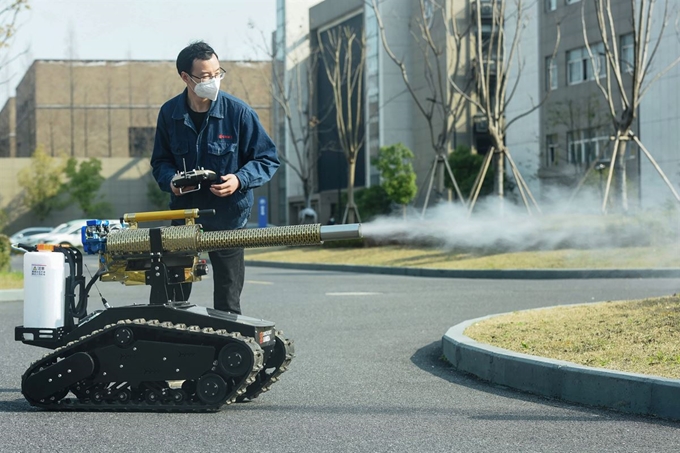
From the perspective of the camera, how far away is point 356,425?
525cm

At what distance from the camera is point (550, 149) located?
49.3 metres

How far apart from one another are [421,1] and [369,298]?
16.6m

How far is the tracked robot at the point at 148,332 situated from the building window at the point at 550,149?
44.5 metres

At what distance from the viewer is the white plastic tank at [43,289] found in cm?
560

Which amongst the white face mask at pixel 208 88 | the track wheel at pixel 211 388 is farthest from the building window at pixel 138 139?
the track wheel at pixel 211 388

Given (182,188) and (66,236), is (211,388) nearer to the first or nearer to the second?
(182,188)

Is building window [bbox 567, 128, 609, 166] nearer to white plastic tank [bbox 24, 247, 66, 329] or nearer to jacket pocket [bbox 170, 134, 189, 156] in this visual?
jacket pocket [bbox 170, 134, 189, 156]

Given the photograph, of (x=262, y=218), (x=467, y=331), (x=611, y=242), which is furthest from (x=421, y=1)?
(x=262, y=218)

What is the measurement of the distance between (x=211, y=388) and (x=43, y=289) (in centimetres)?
109

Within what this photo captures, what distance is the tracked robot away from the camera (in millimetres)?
5367

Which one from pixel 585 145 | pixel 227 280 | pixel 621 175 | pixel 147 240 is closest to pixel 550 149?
pixel 585 145

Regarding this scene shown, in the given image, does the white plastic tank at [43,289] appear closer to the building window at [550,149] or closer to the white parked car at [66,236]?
the white parked car at [66,236]

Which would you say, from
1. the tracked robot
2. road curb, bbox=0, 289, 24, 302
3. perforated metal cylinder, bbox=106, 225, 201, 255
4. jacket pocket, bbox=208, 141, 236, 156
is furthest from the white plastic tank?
road curb, bbox=0, 289, 24, 302

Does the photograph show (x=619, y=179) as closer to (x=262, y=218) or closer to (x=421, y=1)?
(x=421, y=1)
